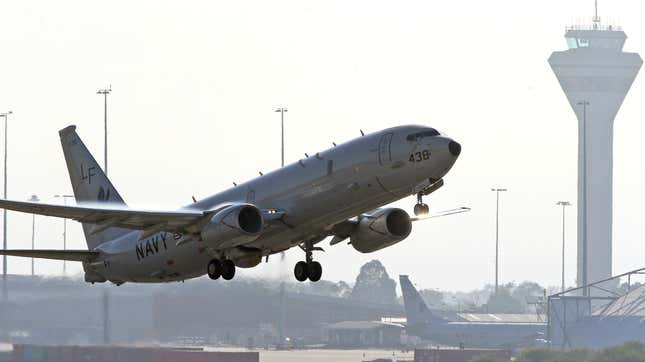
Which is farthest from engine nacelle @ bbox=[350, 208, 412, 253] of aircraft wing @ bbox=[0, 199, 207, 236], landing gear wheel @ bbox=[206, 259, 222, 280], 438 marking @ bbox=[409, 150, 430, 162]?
438 marking @ bbox=[409, 150, 430, 162]

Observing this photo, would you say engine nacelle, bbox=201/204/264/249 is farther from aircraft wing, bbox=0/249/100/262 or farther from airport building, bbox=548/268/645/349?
airport building, bbox=548/268/645/349

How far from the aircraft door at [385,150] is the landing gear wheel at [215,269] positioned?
348 inches

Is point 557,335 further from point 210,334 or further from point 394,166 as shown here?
point 394,166

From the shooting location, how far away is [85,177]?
83.4 m

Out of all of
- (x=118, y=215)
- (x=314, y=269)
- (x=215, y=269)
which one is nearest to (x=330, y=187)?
(x=215, y=269)

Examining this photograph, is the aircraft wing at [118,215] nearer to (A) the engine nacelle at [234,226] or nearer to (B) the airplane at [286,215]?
(B) the airplane at [286,215]

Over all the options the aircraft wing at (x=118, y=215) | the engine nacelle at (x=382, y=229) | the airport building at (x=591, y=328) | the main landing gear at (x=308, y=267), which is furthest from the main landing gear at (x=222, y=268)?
the airport building at (x=591, y=328)

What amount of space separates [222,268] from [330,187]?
6.28 meters

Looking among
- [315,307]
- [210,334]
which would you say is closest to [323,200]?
[210,334]

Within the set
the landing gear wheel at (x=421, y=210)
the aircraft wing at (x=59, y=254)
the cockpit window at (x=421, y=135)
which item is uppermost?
the cockpit window at (x=421, y=135)

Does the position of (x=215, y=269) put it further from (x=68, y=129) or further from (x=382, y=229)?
(x=68, y=129)

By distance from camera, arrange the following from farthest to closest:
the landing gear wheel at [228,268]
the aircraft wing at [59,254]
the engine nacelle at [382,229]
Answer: the aircraft wing at [59,254]
the engine nacelle at [382,229]
the landing gear wheel at [228,268]

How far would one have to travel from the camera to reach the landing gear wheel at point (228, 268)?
6988cm

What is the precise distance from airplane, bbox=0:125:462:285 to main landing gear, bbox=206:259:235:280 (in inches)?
1.6
